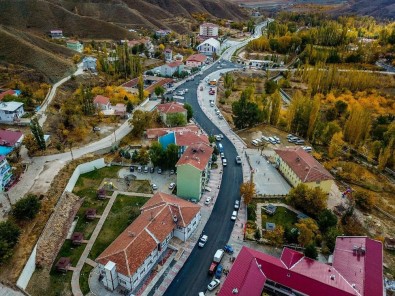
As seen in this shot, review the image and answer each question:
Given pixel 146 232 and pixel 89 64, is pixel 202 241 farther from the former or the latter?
pixel 89 64

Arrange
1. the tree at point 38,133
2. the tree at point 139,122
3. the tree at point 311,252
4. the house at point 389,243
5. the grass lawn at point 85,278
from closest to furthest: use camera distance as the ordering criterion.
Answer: the grass lawn at point 85,278 → the tree at point 311,252 → the house at point 389,243 → the tree at point 38,133 → the tree at point 139,122

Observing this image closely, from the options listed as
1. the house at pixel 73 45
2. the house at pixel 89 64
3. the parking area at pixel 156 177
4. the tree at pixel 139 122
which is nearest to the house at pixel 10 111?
the tree at pixel 139 122

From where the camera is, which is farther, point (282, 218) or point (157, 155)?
point (157, 155)

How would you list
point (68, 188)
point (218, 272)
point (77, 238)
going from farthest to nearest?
1. point (68, 188)
2. point (77, 238)
3. point (218, 272)

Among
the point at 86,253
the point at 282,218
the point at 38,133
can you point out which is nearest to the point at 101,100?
the point at 38,133

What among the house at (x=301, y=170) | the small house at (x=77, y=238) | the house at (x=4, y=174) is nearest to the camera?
the small house at (x=77, y=238)

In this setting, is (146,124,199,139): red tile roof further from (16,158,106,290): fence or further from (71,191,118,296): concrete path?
(71,191,118,296): concrete path

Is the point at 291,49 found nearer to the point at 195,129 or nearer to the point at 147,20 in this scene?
the point at 147,20

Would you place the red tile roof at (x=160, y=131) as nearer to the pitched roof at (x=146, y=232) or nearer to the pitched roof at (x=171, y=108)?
the pitched roof at (x=171, y=108)
